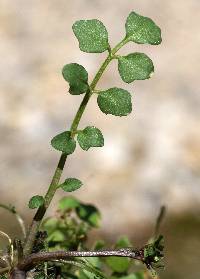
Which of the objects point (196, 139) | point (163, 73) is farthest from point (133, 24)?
point (163, 73)

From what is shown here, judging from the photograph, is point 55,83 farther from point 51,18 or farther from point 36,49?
point 51,18

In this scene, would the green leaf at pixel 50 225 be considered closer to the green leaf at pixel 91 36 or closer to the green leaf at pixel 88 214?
the green leaf at pixel 88 214

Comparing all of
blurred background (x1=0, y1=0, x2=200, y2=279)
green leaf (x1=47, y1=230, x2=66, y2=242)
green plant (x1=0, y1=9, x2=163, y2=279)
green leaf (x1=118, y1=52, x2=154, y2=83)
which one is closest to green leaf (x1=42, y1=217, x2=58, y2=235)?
green leaf (x1=47, y1=230, x2=66, y2=242)

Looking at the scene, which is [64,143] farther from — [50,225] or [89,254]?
[50,225]

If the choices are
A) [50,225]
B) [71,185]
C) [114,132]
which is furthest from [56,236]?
[114,132]

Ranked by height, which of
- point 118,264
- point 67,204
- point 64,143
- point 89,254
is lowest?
point 89,254

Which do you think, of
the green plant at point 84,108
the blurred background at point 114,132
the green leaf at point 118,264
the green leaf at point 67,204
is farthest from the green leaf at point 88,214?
the blurred background at point 114,132

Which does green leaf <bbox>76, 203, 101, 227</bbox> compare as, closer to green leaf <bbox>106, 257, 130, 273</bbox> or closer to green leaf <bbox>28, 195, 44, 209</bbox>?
green leaf <bbox>106, 257, 130, 273</bbox>
